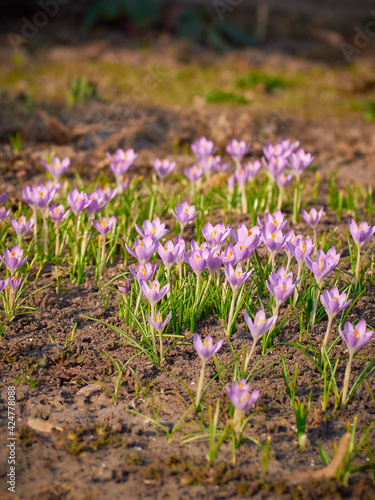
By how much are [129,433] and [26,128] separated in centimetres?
365

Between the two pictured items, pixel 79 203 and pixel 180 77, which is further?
pixel 180 77

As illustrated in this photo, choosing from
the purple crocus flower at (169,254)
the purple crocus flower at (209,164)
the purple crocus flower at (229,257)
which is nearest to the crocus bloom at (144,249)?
the purple crocus flower at (169,254)

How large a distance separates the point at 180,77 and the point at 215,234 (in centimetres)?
506

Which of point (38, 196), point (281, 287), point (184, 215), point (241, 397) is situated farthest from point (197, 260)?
point (38, 196)

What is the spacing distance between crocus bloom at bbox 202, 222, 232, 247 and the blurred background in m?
2.26

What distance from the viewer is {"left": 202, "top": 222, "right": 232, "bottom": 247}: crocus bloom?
2375 millimetres

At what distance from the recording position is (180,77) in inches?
273

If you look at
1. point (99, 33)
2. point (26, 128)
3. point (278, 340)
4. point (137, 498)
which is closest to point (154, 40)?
point (99, 33)

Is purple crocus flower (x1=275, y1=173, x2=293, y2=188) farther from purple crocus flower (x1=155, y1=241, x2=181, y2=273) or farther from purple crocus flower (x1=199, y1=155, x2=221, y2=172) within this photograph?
purple crocus flower (x1=155, y1=241, x2=181, y2=273)

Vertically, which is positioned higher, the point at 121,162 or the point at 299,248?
the point at 121,162

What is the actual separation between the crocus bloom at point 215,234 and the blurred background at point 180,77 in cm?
226

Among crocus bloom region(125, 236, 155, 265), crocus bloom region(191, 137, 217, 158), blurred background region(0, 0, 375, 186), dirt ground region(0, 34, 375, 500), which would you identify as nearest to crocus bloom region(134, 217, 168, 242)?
crocus bloom region(125, 236, 155, 265)

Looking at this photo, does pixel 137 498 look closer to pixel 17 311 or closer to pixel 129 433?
pixel 129 433

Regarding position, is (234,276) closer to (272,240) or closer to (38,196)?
(272,240)
